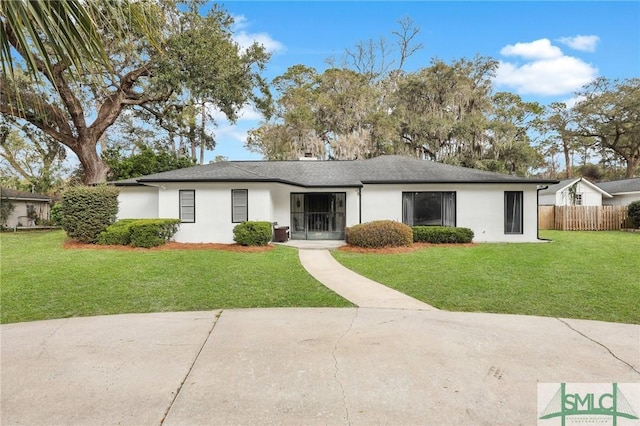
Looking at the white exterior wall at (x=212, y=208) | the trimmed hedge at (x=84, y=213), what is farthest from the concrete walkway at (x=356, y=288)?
the trimmed hedge at (x=84, y=213)

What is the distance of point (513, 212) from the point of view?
13.8 metres

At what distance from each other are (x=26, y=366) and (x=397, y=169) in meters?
14.4

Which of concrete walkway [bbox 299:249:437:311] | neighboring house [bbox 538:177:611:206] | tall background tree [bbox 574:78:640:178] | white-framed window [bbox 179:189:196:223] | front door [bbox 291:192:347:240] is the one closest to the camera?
concrete walkway [bbox 299:249:437:311]

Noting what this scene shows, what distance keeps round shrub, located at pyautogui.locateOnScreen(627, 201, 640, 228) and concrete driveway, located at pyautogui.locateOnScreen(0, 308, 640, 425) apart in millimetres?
19258

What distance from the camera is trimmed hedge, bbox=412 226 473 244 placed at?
1281cm

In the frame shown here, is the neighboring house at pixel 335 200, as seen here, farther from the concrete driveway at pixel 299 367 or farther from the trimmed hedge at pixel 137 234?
the concrete driveway at pixel 299 367

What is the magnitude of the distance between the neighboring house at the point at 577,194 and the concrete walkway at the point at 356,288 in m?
22.3

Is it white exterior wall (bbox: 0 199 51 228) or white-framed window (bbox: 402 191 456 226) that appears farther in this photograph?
white exterior wall (bbox: 0 199 51 228)

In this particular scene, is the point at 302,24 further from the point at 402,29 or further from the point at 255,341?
the point at 402,29

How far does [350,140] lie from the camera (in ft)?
89.4

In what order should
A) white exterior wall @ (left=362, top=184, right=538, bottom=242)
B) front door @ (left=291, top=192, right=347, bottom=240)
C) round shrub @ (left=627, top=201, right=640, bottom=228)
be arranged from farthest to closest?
round shrub @ (left=627, top=201, right=640, bottom=228)
front door @ (left=291, top=192, right=347, bottom=240)
white exterior wall @ (left=362, top=184, right=538, bottom=242)

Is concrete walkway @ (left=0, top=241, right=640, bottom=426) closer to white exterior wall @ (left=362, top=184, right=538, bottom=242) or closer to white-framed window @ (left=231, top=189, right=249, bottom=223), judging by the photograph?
white-framed window @ (left=231, top=189, right=249, bottom=223)

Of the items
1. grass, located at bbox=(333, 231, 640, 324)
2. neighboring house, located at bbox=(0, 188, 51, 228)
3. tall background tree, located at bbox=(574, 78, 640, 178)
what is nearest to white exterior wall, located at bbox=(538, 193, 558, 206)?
tall background tree, located at bbox=(574, 78, 640, 178)

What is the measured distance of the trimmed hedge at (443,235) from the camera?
504 inches
